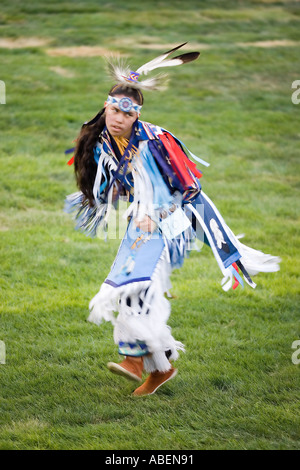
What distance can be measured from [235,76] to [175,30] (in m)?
2.70

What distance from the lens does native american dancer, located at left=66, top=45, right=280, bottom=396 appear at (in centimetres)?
373

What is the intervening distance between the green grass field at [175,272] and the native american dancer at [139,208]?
1.35 ft

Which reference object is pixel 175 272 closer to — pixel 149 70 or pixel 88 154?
pixel 88 154

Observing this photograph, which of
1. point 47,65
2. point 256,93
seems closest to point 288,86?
point 256,93

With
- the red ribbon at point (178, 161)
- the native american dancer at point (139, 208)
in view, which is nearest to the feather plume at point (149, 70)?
the native american dancer at point (139, 208)

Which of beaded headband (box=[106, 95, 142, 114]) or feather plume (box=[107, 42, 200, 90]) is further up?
feather plume (box=[107, 42, 200, 90])

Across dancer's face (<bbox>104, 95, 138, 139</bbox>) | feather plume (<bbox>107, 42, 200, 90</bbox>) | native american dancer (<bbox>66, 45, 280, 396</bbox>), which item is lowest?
native american dancer (<bbox>66, 45, 280, 396</bbox>)

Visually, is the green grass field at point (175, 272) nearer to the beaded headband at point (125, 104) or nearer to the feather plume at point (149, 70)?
the beaded headband at point (125, 104)

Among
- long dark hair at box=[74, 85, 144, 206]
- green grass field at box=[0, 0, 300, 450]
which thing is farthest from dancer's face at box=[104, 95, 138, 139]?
green grass field at box=[0, 0, 300, 450]

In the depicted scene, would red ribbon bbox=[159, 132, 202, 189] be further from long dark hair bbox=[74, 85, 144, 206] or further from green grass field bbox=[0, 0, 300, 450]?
green grass field bbox=[0, 0, 300, 450]

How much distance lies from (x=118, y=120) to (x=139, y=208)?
1.74 feet

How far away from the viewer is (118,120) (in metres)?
3.78

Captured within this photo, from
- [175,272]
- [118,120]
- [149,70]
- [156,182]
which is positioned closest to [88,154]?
[118,120]

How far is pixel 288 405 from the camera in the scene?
3.84m
